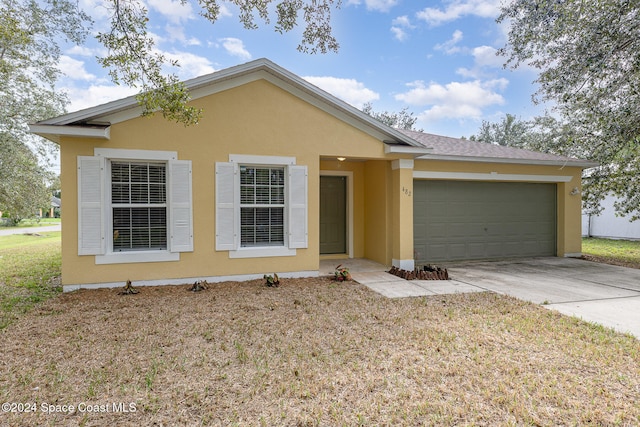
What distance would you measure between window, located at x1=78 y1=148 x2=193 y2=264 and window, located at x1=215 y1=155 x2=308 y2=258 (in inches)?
26.9

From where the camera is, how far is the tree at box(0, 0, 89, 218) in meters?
7.84

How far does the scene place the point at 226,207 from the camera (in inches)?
253

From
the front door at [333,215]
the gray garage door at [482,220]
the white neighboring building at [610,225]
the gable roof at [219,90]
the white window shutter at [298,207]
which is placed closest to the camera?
the gable roof at [219,90]

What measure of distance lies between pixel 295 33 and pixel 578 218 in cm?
Result: 981

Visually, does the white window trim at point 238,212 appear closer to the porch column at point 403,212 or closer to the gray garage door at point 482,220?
the porch column at point 403,212

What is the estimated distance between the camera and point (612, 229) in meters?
15.8

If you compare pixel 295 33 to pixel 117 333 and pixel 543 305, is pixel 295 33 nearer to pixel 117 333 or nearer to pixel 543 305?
pixel 117 333

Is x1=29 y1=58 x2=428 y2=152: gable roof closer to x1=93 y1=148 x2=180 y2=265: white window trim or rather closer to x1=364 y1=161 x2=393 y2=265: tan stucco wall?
x1=93 y1=148 x2=180 y2=265: white window trim

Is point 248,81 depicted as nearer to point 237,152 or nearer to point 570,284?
point 237,152

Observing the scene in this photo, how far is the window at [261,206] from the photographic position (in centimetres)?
671

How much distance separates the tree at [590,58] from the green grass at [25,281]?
34.1ft

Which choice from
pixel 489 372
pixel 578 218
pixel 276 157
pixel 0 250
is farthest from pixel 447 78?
pixel 0 250

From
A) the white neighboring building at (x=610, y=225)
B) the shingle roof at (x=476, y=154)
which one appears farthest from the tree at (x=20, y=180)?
the white neighboring building at (x=610, y=225)

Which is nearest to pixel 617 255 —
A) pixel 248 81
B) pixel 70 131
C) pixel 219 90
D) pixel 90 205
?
pixel 248 81
